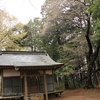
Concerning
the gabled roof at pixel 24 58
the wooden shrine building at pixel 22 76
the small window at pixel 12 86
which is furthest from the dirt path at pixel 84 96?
the small window at pixel 12 86

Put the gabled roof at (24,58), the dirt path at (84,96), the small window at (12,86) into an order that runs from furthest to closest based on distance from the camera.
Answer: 1. the gabled roof at (24,58)
2. the small window at (12,86)
3. the dirt path at (84,96)

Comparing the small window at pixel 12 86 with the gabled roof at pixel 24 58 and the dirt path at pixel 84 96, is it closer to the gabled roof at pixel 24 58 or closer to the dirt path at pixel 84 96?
the gabled roof at pixel 24 58

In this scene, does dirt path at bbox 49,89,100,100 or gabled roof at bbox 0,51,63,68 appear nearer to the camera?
dirt path at bbox 49,89,100,100

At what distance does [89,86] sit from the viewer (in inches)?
664

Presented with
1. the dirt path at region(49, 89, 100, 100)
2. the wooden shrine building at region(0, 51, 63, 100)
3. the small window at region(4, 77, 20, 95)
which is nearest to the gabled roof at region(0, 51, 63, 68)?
the wooden shrine building at region(0, 51, 63, 100)

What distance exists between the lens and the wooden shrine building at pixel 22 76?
Result: 42.6 ft

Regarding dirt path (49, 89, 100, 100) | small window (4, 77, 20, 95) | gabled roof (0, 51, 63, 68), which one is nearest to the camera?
dirt path (49, 89, 100, 100)

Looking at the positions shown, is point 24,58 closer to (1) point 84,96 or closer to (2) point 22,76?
(2) point 22,76

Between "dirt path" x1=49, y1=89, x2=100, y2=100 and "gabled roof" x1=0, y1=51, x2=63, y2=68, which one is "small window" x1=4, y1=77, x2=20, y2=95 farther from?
"dirt path" x1=49, y1=89, x2=100, y2=100

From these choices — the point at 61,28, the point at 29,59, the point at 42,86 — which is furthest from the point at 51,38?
the point at 42,86

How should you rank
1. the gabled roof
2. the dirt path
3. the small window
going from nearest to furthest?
the dirt path → the small window → the gabled roof

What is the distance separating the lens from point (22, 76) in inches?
516

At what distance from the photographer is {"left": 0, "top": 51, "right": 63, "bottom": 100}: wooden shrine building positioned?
13.0 metres

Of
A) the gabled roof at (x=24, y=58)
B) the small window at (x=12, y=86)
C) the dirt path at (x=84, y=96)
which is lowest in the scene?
the dirt path at (x=84, y=96)
